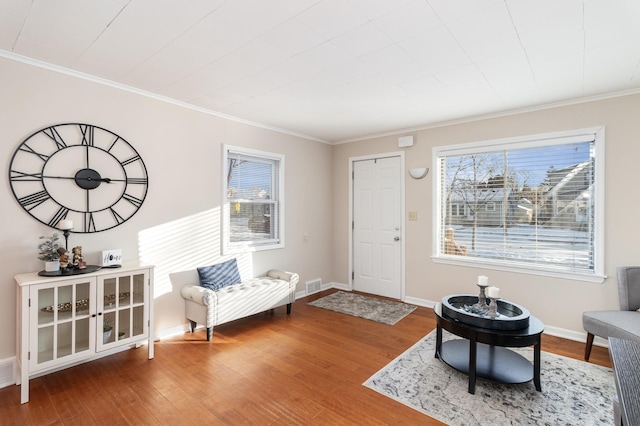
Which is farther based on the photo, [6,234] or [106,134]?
[106,134]

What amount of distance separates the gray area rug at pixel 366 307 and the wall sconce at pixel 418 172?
182cm

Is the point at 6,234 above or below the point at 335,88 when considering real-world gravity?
below

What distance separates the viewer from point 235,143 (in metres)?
4.02

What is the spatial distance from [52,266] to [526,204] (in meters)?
4.72

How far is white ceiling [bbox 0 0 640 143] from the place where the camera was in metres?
1.85

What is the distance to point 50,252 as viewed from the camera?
2.53 meters

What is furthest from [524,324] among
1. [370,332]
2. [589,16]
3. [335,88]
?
[335,88]

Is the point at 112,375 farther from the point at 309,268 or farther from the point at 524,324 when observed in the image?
the point at 524,324

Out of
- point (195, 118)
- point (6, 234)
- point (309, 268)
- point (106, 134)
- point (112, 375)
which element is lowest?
point (112, 375)

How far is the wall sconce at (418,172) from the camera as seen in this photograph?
4359 mm

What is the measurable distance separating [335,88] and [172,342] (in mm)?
3027

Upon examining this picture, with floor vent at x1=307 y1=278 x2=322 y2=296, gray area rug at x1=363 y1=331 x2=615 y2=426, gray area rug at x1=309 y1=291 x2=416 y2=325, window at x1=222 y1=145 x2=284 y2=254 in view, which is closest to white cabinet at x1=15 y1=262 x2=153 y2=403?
window at x1=222 y1=145 x2=284 y2=254

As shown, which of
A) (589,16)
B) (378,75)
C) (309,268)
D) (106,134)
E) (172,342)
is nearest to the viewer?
(589,16)

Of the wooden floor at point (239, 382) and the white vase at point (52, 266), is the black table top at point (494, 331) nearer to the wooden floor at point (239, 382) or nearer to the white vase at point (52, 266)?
the wooden floor at point (239, 382)
